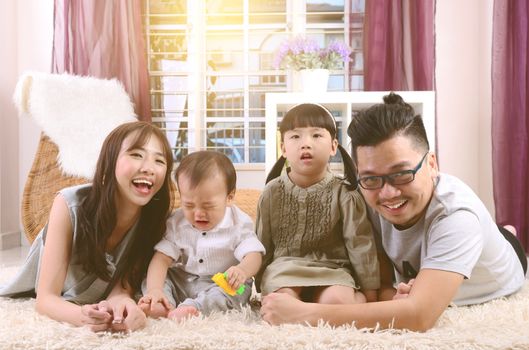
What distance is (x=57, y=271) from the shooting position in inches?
52.8

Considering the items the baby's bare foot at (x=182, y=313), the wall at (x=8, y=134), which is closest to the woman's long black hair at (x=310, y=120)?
the baby's bare foot at (x=182, y=313)

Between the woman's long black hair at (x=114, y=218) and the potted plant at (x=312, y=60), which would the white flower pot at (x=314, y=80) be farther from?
the woman's long black hair at (x=114, y=218)

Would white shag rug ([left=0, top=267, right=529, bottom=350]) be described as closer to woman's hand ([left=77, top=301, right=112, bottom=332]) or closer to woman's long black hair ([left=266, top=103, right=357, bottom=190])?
woman's hand ([left=77, top=301, right=112, bottom=332])

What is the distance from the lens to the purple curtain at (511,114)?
112 inches

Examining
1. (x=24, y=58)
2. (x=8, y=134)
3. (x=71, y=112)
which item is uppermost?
(x=24, y=58)

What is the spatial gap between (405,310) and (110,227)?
80 cm

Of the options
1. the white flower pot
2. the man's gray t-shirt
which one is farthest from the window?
the man's gray t-shirt

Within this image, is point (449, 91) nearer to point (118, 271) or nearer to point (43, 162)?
point (43, 162)

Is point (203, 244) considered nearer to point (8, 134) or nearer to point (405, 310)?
point (405, 310)

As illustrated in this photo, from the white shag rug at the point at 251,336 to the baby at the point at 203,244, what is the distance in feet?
0.54

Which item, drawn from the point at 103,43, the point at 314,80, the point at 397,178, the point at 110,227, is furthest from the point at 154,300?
the point at 103,43

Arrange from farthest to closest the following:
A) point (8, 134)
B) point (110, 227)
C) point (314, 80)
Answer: point (8, 134)
point (314, 80)
point (110, 227)

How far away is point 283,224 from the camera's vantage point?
5.12ft

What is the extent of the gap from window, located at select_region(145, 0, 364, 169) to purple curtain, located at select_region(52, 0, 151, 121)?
8.9 inches
